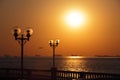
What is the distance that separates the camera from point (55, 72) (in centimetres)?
3219

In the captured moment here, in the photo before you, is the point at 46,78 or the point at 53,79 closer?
the point at 53,79

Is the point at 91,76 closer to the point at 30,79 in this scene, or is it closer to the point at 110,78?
the point at 110,78

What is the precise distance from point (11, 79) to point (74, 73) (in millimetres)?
6503

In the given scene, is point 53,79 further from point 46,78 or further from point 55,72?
point 46,78

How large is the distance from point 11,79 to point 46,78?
3.10 metres

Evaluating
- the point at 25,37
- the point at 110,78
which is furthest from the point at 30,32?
the point at 110,78

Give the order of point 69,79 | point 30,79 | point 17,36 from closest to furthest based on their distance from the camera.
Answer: point 17,36
point 69,79
point 30,79

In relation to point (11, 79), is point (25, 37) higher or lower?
higher

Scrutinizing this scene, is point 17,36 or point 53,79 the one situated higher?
point 17,36

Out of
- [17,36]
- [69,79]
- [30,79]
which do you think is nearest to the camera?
[17,36]

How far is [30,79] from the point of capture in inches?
1394

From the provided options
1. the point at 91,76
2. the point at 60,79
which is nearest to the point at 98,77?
the point at 91,76

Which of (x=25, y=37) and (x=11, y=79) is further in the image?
(x=11, y=79)

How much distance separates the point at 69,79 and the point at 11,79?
6818 mm
